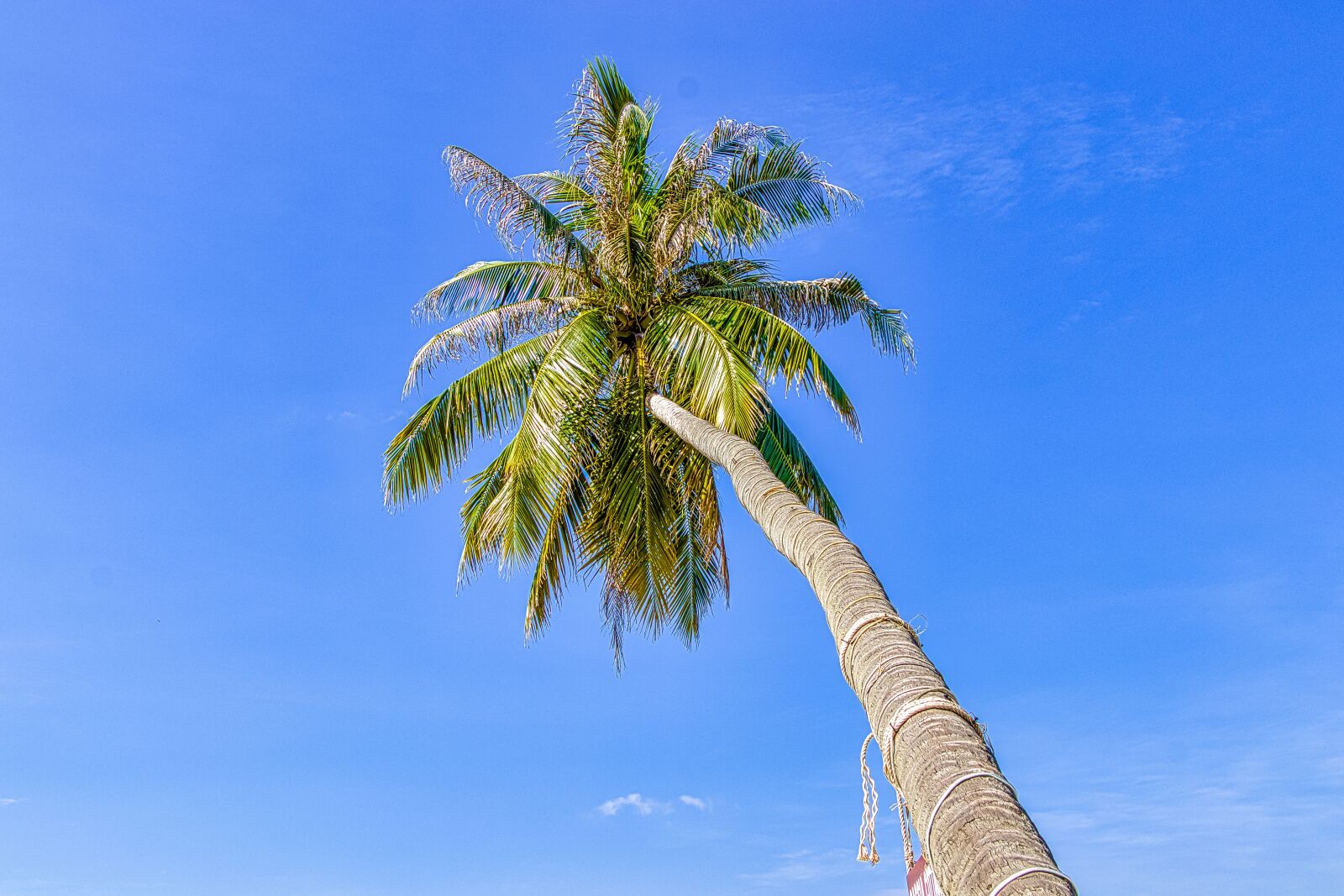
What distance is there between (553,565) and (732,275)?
3780 millimetres

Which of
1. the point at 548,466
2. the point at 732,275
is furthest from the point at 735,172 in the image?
the point at 548,466

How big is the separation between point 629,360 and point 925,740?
6979 mm

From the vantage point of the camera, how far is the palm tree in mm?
8359

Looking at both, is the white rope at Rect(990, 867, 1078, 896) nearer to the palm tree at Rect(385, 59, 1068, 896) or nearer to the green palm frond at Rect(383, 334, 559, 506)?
the palm tree at Rect(385, 59, 1068, 896)

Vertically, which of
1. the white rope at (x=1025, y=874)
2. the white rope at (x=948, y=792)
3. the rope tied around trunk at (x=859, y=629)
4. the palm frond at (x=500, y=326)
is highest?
the palm frond at (x=500, y=326)

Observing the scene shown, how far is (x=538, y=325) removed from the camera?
426 inches

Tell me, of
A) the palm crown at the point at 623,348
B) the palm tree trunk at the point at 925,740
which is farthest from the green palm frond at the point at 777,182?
the palm tree trunk at the point at 925,740

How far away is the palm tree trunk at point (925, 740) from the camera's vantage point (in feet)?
8.20

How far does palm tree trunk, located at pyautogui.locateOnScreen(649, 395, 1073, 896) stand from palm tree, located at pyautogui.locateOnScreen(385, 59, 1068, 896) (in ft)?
6.71

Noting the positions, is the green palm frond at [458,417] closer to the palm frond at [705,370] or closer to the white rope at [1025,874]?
the palm frond at [705,370]

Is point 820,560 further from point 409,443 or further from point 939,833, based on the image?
point 409,443

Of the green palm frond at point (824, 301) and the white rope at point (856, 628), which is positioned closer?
the white rope at point (856, 628)

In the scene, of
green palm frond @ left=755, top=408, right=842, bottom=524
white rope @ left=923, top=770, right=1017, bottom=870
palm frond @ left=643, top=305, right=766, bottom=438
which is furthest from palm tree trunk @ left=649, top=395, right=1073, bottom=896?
green palm frond @ left=755, top=408, right=842, bottom=524

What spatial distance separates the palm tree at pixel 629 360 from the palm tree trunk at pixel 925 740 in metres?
2.04
